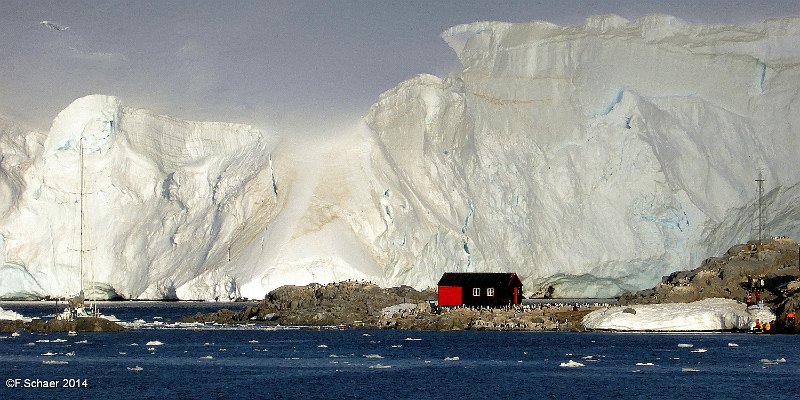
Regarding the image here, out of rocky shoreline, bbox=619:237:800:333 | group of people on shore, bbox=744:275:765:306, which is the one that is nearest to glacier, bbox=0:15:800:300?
rocky shoreline, bbox=619:237:800:333

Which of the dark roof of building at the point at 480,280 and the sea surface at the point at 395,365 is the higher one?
the dark roof of building at the point at 480,280

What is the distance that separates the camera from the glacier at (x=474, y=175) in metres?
82.9

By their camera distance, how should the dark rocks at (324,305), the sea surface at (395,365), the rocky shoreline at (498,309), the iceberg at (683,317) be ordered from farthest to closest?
the dark rocks at (324,305), the rocky shoreline at (498,309), the iceberg at (683,317), the sea surface at (395,365)

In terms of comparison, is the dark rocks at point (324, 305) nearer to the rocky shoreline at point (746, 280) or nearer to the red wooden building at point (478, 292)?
the red wooden building at point (478, 292)

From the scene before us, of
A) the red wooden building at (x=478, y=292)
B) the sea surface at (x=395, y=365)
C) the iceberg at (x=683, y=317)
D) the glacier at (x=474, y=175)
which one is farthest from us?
the glacier at (x=474, y=175)

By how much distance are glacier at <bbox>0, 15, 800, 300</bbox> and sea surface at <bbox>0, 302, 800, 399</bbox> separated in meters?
21.5

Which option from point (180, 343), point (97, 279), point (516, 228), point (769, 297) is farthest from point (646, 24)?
point (180, 343)

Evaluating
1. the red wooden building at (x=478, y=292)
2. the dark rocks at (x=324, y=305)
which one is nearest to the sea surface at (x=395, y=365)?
the red wooden building at (x=478, y=292)

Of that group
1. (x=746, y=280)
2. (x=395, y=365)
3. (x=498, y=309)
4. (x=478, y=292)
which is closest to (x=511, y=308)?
(x=498, y=309)

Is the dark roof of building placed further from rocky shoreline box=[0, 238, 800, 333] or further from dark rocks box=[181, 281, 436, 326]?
dark rocks box=[181, 281, 436, 326]

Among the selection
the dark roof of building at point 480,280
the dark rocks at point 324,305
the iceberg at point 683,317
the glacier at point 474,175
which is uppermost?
the glacier at point 474,175

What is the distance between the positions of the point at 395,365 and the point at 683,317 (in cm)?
1878

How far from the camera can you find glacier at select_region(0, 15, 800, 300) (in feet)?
272

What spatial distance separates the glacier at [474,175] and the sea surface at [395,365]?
21.5m
